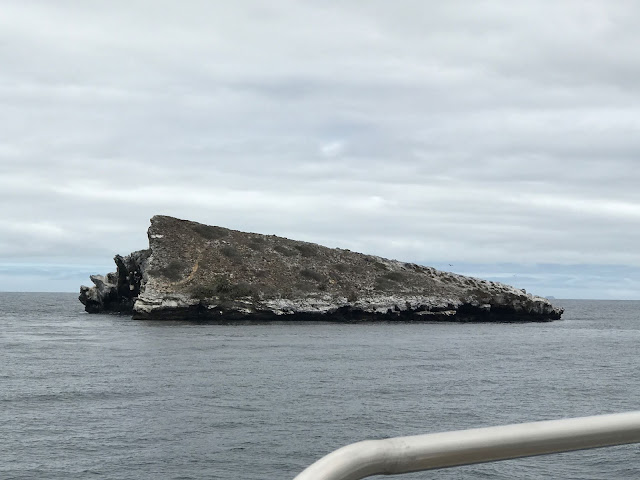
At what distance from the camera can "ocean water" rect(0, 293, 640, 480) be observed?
21594 millimetres

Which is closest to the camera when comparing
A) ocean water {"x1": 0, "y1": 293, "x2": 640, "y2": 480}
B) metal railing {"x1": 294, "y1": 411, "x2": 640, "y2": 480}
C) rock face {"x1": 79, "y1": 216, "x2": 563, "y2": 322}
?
metal railing {"x1": 294, "y1": 411, "x2": 640, "y2": 480}

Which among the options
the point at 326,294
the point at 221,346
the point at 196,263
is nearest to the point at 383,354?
the point at 221,346

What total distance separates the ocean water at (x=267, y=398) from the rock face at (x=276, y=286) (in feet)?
78.2

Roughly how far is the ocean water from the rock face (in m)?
23.8

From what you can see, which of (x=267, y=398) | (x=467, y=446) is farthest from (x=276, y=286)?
(x=467, y=446)

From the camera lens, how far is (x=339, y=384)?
3669 cm

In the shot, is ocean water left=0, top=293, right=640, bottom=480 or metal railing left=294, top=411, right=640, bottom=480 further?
ocean water left=0, top=293, right=640, bottom=480

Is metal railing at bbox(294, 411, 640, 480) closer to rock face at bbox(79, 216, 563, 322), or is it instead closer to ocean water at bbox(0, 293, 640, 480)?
ocean water at bbox(0, 293, 640, 480)

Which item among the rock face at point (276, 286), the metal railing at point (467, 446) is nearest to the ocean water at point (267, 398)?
the metal railing at point (467, 446)

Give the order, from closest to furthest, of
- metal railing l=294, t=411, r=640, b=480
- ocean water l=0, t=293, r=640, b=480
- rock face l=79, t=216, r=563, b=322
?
metal railing l=294, t=411, r=640, b=480, ocean water l=0, t=293, r=640, b=480, rock face l=79, t=216, r=563, b=322

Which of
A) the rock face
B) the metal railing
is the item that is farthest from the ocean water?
the rock face

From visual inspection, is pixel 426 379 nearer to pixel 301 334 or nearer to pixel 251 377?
pixel 251 377

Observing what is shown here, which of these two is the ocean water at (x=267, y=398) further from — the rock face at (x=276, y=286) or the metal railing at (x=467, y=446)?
the rock face at (x=276, y=286)

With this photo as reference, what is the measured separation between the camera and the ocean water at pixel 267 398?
70.8ft
